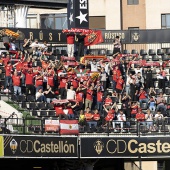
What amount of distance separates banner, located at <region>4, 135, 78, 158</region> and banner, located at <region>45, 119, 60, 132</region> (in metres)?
0.32

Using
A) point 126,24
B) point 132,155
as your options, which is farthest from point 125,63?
point 126,24

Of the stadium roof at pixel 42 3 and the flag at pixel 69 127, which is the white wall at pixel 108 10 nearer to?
the stadium roof at pixel 42 3

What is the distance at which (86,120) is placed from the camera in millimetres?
44250

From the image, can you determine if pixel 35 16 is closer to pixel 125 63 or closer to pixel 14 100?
pixel 125 63

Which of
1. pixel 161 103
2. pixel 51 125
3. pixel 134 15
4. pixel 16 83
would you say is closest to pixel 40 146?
pixel 51 125

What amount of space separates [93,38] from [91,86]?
29.0 ft

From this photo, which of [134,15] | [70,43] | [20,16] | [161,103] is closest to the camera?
[161,103]

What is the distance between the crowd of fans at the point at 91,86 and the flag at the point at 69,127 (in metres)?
0.41

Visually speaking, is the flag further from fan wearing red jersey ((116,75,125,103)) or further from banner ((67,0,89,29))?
banner ((67,0,89,29))

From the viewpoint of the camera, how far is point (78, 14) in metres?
56.5

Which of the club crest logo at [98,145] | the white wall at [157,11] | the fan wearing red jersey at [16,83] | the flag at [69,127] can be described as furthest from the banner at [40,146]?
the white wall at [157,11]

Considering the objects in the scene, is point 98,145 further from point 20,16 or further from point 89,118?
point 20,16

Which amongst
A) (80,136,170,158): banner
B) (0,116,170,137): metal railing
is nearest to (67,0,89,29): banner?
(0,116,170,137): metal railing

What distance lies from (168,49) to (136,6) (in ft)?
43.4
